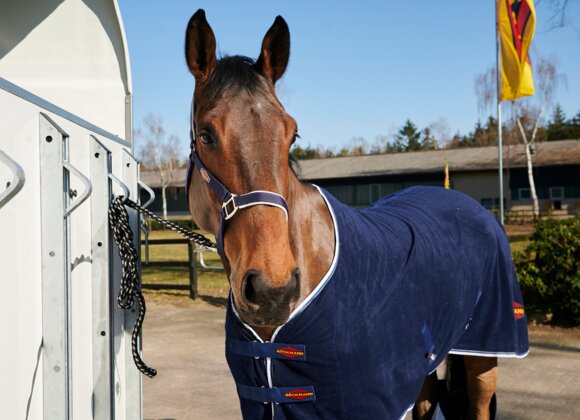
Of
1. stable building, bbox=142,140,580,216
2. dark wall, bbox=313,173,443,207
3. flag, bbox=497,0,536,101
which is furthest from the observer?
dark wall, bbox=313,173,443,207

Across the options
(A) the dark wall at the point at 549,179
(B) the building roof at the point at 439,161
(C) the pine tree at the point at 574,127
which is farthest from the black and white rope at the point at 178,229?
(C) the pine tree at the point at 574,127

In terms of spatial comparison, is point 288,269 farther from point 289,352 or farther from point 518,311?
point 518,311

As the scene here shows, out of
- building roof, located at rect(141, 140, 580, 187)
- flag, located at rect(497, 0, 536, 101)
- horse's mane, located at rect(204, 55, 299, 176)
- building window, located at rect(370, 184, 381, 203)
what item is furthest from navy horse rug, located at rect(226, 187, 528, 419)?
building window, located at rect(370, 184, 381, 203)

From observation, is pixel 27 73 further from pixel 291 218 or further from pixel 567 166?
pixel 567 166

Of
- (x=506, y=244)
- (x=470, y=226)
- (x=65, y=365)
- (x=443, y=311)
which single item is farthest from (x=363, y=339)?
(x=506, y=244)

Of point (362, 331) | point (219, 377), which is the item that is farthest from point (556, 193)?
point (362, 331)

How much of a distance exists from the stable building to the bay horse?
104ft

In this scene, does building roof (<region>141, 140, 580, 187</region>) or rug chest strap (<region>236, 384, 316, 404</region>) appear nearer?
rug chest strap (<region>236, 384, 316, 404</region>)

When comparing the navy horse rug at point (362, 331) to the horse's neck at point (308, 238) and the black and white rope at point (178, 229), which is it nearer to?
the horse's neck at point (308, 238)

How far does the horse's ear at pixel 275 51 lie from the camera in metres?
2.31

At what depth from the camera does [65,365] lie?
6.06 ft

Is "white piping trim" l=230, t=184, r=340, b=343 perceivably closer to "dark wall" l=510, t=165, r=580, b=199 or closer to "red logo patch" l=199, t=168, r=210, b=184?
"red logo patch" l=199, t=168, r=210, b=184

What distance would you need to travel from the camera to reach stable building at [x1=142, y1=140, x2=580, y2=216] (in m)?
33.8

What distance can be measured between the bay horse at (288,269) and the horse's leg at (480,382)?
1026 millimetres
